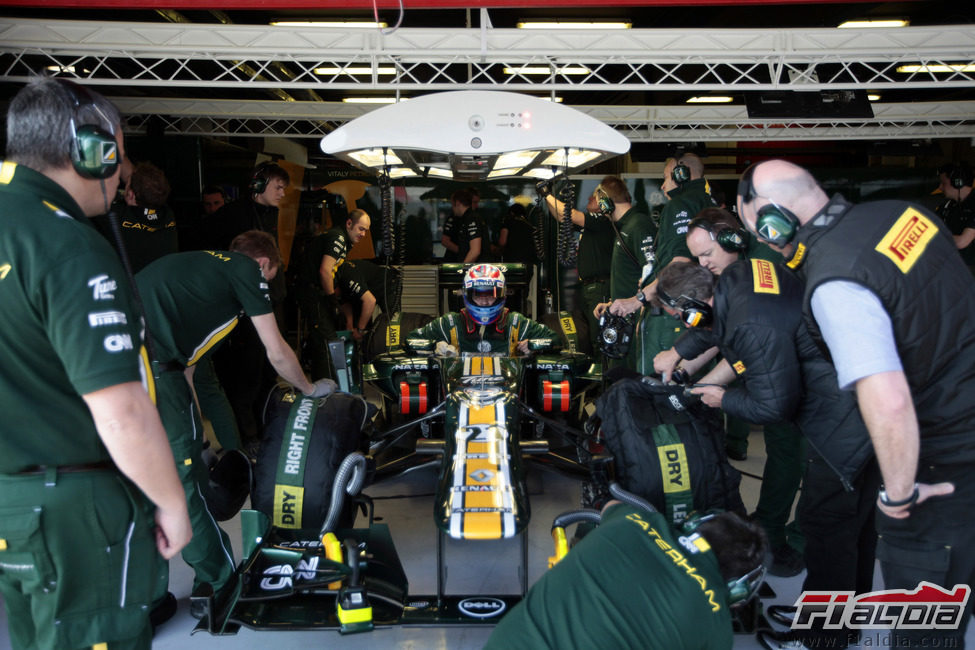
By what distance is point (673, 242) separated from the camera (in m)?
4.97

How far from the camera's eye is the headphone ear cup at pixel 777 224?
229 cm

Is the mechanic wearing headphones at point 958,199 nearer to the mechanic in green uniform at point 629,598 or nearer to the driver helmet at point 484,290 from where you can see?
the driver helmet at point 484,290

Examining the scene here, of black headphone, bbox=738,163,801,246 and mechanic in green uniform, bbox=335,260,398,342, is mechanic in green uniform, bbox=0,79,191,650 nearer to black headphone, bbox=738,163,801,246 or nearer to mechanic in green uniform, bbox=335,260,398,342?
black headphone, bbox=738,163,801,246

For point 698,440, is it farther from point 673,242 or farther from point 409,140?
point 409,140

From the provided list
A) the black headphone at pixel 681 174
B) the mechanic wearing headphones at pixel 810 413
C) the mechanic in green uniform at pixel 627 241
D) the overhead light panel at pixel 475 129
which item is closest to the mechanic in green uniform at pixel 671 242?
the black headphone at pixel 681 174

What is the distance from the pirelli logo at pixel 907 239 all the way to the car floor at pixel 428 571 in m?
1.61

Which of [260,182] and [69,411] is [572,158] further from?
[69,411]

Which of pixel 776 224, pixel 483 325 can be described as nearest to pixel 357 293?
pixel 483 325

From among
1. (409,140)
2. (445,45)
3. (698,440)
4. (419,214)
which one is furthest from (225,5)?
(419,214)

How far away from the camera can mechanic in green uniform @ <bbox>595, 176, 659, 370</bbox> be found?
5.62m

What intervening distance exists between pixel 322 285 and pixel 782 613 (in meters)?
4.79

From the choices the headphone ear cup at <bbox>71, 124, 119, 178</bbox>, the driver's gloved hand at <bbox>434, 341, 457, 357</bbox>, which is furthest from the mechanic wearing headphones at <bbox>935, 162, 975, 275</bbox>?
the headphone ear cup at <bbox>71, 124, 119, 178</bbox>

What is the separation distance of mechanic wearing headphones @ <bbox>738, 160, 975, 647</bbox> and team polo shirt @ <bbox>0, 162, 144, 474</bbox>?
5.89ft

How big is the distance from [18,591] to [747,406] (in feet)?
8.08
